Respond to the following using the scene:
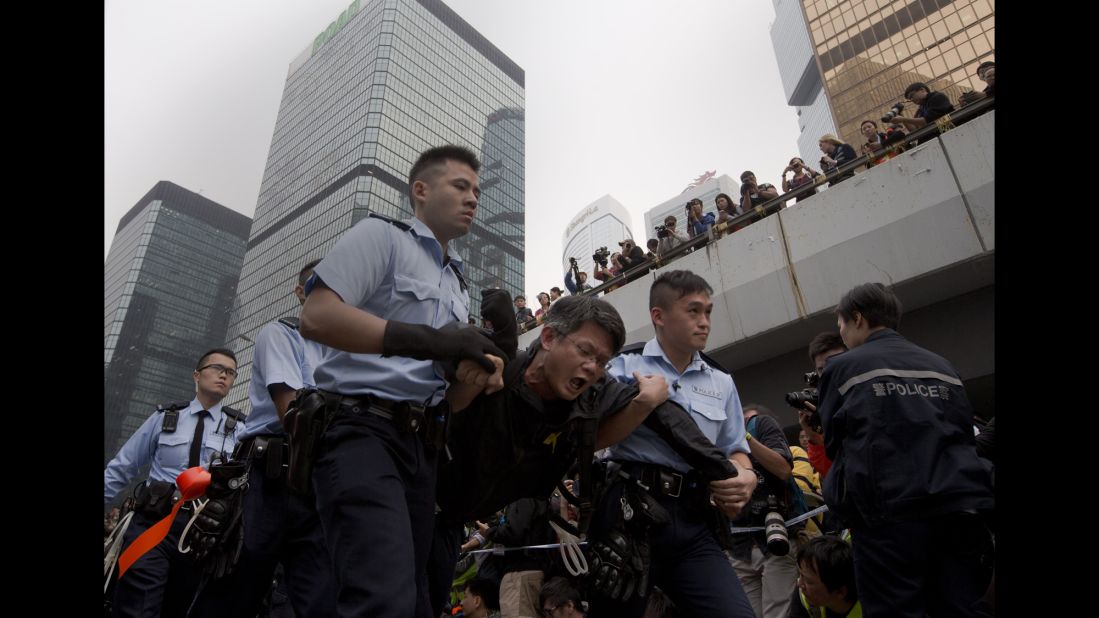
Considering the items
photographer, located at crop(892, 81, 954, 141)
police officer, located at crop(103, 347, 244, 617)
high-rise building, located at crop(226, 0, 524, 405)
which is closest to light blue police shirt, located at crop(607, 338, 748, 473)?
police officer, located at crop(103, 347, 244, 617)

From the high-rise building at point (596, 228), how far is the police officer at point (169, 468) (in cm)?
10549

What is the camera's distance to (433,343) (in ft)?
5.85

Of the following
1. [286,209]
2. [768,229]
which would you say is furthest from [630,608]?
[286,209]

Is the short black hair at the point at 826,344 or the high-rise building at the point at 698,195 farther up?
the high-rise building at the point at 698,195

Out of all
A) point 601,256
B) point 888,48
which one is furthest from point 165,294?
point 601,256

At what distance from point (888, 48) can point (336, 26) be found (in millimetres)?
65965

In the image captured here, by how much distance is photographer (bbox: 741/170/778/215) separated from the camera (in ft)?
32.3

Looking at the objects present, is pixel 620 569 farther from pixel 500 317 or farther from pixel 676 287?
pixel 676 287

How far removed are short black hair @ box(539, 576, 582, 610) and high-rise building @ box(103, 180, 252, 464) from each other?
82978 millimetres

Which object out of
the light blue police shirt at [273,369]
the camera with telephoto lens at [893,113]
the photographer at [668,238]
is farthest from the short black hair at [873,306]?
the photographer at [668,238]

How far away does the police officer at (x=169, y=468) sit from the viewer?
138 inches

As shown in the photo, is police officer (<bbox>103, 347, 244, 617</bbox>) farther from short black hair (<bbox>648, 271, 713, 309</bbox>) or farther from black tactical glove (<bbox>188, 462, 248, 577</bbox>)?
short black hair (<bbox>648, 271, 713, 309</bbox>)

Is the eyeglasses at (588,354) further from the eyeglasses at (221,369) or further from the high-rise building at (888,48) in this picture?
the high-rise building at (888,48)
